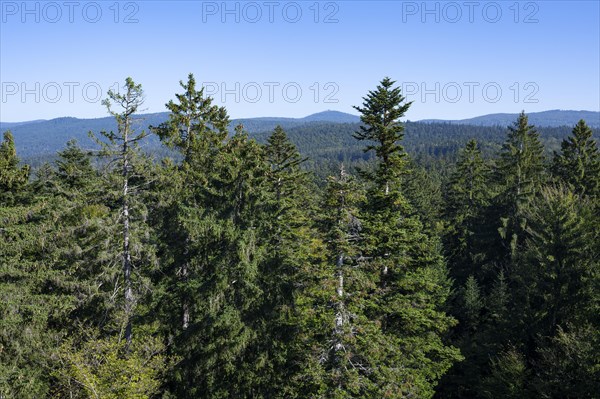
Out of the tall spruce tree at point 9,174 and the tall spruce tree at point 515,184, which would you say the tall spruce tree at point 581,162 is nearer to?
the tall spruce tree at point 515,184

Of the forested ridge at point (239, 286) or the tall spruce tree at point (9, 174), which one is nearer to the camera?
the forested ridge at point (239, 286)

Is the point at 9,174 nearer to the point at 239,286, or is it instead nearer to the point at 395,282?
the point at 239,286

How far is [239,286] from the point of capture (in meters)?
20.8

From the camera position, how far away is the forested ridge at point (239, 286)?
16.4 meters

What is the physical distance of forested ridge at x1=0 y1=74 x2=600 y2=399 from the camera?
16391 millimetres

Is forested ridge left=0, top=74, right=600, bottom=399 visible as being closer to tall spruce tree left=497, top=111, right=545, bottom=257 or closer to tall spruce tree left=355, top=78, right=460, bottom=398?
tall spruce tree left=355, top=78, right=460, bottom=398

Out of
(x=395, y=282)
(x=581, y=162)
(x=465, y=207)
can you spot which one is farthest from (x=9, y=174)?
(x=581, y=162)

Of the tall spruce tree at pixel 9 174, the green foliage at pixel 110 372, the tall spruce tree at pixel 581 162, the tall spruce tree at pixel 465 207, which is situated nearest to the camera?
the green foliage at pixel 110 372

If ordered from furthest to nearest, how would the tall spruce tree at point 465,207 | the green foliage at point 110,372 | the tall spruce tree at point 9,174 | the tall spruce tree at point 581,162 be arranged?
the tall spruce tree at point 465,207, the tall spruce tree at point 581,162, the tall spruce tree at point 9,174, the green foliage at point 110,372

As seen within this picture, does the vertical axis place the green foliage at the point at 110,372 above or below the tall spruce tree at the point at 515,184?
below

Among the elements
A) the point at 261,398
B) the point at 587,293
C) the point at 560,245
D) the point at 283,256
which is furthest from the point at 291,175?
the point at 587,293

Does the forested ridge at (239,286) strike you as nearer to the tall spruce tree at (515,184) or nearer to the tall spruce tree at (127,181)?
the tall spruce tree at (127,181)

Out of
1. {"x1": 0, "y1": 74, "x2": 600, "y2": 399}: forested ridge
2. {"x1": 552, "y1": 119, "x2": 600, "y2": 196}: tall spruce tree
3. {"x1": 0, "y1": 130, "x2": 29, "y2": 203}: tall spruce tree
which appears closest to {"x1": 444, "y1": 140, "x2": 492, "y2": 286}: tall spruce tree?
{"x1": 552, "y1": 119, "x2": 600, "y2": 196}: tall spruce tree

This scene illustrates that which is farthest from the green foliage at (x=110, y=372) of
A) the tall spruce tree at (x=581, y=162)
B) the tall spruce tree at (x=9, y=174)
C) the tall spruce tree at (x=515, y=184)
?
the tall spruce tree at (x=581, y=162)
